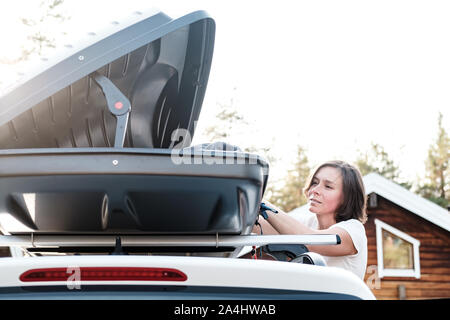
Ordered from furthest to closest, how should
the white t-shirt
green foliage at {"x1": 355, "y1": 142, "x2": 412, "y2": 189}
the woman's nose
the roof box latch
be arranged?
green foliage at {"x1": 355, "y1": 142, "x2": 412, "y2": 189} < the woman's nose < the white t-shirt < the roof box latch

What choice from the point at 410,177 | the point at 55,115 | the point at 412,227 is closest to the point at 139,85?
the point at 55,115

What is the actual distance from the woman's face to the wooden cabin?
14.1 m

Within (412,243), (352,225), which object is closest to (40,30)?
(412,243)

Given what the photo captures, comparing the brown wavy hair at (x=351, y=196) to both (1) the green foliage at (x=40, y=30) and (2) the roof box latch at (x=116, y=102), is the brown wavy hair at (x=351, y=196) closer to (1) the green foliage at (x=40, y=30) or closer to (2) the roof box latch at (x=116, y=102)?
(2) the roof box latch at (x=116, y=102)

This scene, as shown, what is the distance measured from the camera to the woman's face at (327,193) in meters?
3.56

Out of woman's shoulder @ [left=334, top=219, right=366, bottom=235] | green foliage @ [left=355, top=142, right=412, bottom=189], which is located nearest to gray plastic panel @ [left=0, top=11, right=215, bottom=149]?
woman's shoulder @ [left=334, top=219, right=366, bottom=235]

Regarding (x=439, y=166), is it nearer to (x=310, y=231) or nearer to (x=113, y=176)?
(x=310, y=231)

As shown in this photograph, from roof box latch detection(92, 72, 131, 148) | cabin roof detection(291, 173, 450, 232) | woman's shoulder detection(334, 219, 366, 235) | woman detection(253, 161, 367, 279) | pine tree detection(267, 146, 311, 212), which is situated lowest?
woman's shoulder detection(334, 219, 366, 235)

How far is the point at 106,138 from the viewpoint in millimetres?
3193

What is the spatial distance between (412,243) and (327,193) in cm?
1537

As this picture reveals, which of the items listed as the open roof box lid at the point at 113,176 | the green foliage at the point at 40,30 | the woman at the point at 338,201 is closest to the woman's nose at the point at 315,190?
the woman at the point at 338,201

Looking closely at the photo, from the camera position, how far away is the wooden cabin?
17359 mm

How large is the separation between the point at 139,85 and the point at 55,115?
0.53m

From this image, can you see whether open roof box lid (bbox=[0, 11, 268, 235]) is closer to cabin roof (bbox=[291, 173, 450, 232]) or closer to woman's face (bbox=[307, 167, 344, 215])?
woman's face (bbox=[307, 167, 344, 215])
